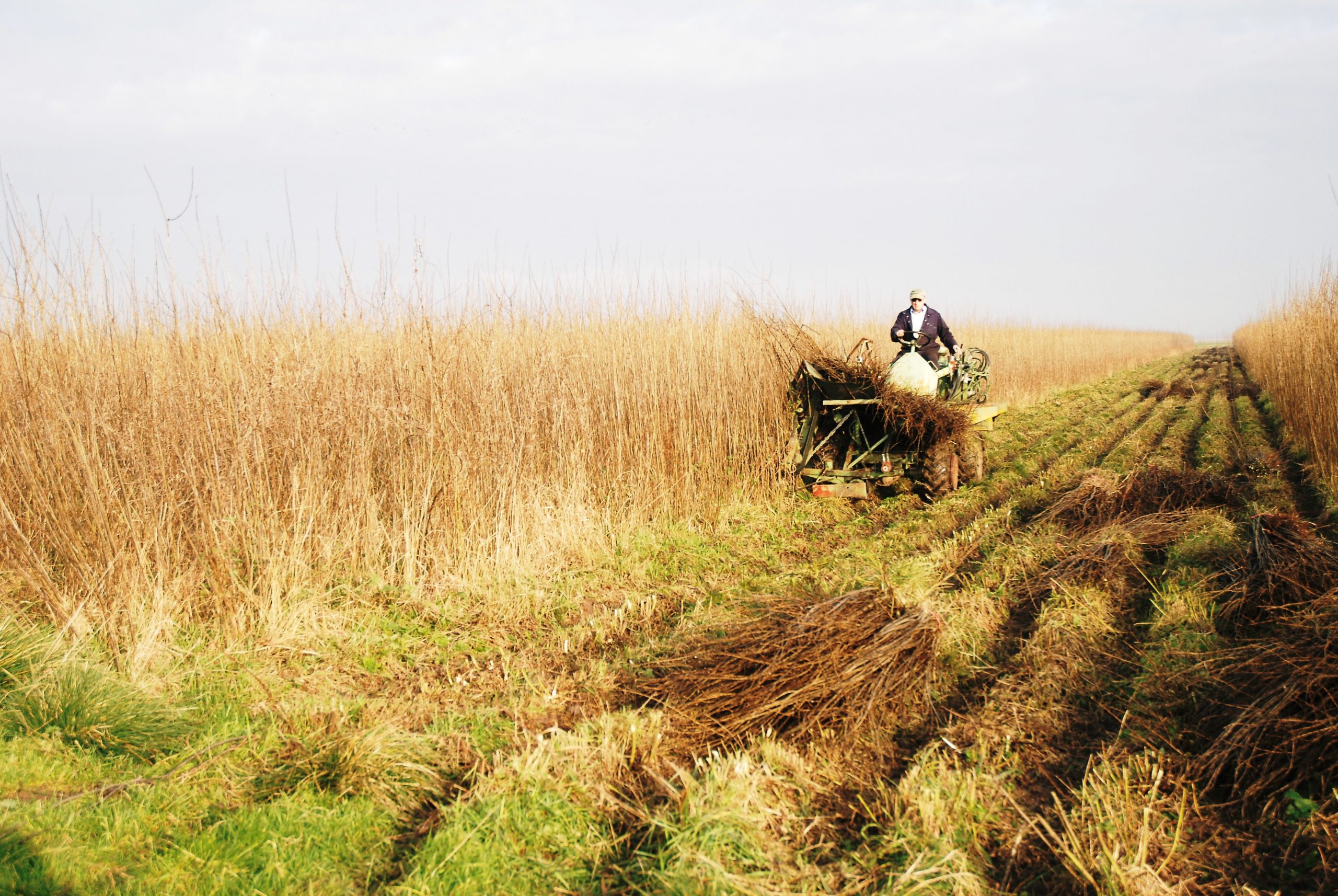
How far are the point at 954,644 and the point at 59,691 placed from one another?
3.81 meters

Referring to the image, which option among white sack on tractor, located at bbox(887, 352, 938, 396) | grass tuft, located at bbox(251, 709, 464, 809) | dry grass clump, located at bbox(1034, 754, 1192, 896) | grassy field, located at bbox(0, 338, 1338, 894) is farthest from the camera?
white sack on tractor, located at bbox(887, 352, 938, 396)

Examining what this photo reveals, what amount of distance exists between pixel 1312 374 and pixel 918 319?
Answer: 4.14 m

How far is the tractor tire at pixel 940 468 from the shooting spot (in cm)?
758

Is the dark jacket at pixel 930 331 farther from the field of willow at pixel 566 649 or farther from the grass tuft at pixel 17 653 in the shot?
the grass tuft at pixel 17 653

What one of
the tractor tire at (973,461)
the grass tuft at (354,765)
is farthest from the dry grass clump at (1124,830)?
the tractor tire at (973,461)

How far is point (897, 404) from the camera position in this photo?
7.38 meters

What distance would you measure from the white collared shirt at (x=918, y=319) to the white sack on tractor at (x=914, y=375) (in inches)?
58.8

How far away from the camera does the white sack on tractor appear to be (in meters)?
7.66

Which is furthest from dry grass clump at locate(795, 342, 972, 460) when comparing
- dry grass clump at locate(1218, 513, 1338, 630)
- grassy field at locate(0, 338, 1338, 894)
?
dry grass clump at locate(1218, 513, 1338, 630)

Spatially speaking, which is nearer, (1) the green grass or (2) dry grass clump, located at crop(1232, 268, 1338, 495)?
(1) the green grass

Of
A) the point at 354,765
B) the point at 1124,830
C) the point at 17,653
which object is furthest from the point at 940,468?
the point at 17,653

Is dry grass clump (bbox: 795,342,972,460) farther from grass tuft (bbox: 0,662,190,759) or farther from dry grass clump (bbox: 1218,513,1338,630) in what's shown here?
grass tuft (bbox: 0,662,190,759)

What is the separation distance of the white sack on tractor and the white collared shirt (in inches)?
58.8

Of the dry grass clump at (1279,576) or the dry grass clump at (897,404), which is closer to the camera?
the dry grass clump at (1279,576)
